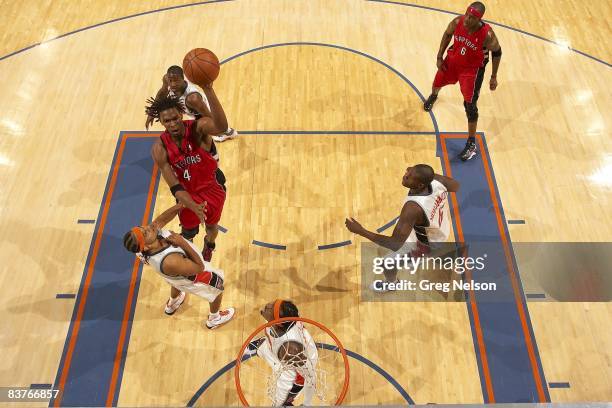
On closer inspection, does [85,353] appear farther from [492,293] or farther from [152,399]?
[492,293]

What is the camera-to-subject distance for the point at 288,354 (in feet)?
13.8

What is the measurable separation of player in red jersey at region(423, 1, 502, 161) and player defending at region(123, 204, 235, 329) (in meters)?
3.78

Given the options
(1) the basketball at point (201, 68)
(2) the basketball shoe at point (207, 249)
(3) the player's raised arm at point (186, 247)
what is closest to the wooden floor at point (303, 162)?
(2) the basketball shoe at point (207, 249)

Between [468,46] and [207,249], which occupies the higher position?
[468,46]

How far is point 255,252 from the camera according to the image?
605cm

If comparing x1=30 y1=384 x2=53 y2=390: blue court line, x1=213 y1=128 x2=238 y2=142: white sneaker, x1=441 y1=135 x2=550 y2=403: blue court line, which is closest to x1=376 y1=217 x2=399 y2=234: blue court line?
x1=441 y1=135 x2=550 y2=403: blue court line

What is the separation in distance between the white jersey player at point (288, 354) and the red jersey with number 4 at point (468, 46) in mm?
3884

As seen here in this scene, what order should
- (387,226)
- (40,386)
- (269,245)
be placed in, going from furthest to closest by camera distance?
(387,226), (269,245), (40,386)

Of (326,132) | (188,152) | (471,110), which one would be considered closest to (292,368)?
(188,152)

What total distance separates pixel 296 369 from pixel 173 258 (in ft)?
4.39

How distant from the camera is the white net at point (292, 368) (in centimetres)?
423

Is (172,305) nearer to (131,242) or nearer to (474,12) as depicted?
(131,242)

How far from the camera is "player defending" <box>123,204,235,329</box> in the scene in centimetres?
416

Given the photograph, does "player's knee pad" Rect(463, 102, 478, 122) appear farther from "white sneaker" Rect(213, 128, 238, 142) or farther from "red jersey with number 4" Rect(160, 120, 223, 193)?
"red jersey with number 4" Rect(160, 120, 223, 193)
